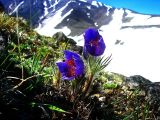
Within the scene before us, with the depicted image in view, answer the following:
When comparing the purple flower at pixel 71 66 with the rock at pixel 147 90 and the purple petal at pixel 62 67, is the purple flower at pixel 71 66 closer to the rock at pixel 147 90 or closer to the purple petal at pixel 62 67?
the purple petal at pixel 62 67

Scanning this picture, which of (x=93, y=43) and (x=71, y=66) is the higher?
(x=93, y=43)

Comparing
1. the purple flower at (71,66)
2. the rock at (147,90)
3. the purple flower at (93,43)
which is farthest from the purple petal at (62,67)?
the rock at (147,90)

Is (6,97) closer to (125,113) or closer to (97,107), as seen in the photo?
(97,107)

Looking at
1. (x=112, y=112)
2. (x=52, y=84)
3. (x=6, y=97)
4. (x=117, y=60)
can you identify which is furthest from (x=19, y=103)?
(x=117, y=60)

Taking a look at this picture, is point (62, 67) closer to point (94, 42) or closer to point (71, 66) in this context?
point (71, 66)

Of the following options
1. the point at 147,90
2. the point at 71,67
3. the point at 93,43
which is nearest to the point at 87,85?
the point at 71,67

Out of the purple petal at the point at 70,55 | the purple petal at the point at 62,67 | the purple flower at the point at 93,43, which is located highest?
the purple flower at the point at 93,43

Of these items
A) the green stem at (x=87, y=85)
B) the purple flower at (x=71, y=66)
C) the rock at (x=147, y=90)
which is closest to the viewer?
the purple flower at (x=71, y=66)
